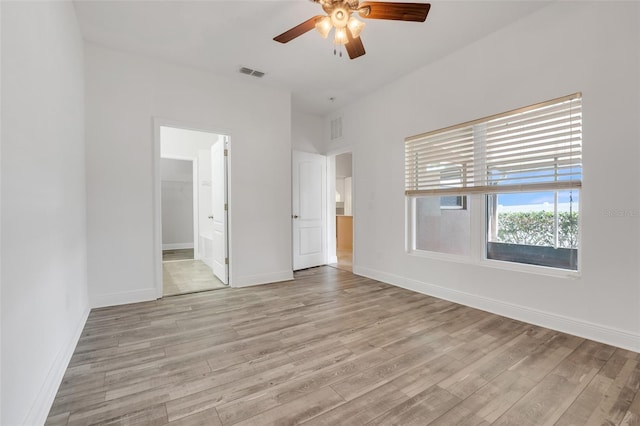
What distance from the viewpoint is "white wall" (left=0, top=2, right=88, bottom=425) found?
4.09 ft

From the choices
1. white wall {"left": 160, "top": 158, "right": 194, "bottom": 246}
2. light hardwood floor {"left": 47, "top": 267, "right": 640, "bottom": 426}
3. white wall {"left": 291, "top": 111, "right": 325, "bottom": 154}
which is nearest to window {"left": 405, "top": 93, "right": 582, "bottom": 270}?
light hardwood floor {"left": 47, "top": 267, "right": 640, "bottom": 426}

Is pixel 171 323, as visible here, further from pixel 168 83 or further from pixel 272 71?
pixel 272 71

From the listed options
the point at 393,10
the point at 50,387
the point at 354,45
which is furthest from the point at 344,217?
the point at 50,387

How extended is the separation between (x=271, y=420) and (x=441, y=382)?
1.12 m

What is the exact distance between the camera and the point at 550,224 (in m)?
2.92

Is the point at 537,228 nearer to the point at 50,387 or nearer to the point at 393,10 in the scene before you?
the point at 393,10

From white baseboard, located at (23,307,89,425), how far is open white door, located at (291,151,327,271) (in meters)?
3.51

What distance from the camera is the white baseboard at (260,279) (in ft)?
13.8

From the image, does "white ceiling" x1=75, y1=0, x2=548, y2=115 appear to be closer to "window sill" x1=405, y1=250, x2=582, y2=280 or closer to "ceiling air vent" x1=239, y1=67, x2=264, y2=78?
"ceiling air vent" x1=239, y1=67, x2=264, y2=78

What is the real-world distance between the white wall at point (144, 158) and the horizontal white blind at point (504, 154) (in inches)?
91.1

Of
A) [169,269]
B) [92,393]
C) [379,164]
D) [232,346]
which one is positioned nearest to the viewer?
[92,393]

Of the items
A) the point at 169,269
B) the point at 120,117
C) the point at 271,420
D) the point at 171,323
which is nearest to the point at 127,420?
the point at 271,420

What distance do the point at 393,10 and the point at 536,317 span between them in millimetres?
3068

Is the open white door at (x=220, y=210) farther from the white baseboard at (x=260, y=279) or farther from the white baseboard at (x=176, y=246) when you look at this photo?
the white baseboard at (x=176, y=246)
